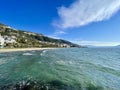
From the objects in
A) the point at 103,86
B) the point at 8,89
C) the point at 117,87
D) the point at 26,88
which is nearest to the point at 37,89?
the point at 26,88

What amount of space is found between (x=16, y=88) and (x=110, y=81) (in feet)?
42.9

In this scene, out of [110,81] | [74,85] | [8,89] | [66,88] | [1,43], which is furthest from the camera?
[1,43]

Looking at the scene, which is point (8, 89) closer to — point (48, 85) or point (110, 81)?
point (48, 85)

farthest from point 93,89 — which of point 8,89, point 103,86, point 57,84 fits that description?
point 8,89

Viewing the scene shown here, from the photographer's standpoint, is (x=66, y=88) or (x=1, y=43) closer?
(x=66, y=88)

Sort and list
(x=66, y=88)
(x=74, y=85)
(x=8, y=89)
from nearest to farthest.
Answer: (x=8, y=89) → (x=66, y=88) → (x=74, y=85)

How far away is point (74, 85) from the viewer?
69.3 feet

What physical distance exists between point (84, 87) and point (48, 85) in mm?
4068

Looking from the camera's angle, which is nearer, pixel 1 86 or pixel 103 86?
pixel 1 86

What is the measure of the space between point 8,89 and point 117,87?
41.6ft

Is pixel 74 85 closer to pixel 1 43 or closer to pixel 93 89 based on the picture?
pixel 93 89

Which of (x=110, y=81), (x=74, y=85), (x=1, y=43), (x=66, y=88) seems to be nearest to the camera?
(x=66, y=88)

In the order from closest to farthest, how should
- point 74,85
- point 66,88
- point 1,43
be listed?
point 66,88 < point 74,85 < point 1,43

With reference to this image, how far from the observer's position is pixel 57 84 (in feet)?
68.1
